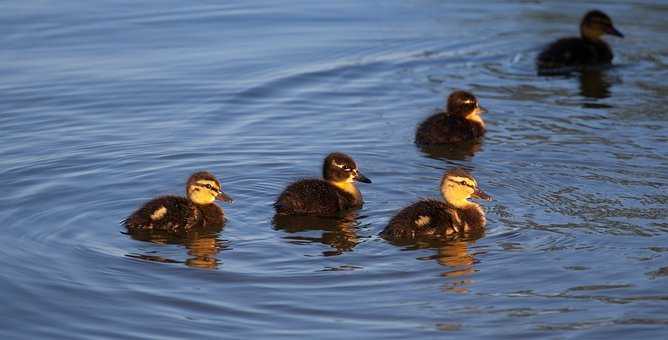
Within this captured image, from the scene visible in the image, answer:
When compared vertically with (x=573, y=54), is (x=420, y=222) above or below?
below

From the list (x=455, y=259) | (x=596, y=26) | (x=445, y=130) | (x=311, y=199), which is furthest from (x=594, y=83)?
(x=455, y=259)

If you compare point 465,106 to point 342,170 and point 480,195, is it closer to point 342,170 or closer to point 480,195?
point 342,170

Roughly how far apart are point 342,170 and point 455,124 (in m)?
2.28

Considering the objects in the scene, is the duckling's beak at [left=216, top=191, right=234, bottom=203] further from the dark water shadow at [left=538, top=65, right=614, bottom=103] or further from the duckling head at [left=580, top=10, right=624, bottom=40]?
the duckling head at [left=580, top=10, right=624, bottom=40]

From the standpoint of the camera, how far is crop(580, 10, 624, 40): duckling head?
15.9m

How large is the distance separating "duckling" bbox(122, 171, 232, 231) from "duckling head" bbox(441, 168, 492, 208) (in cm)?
161

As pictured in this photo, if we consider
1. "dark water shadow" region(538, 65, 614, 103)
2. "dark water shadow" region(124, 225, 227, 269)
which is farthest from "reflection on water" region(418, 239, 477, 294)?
"dark water shadow" region(538, 65, 614, 103)

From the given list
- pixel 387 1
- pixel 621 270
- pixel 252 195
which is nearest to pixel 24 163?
pixel 252 195

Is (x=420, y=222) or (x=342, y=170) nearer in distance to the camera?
(x=420, y=222)

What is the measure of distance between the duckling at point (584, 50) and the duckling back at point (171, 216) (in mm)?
6338

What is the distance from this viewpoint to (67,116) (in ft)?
42.4

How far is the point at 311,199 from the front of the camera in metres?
10.2

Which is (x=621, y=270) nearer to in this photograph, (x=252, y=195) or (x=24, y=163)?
(x=252, y=195)

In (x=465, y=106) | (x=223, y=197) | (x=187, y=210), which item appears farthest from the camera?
(x=465, y=106)
